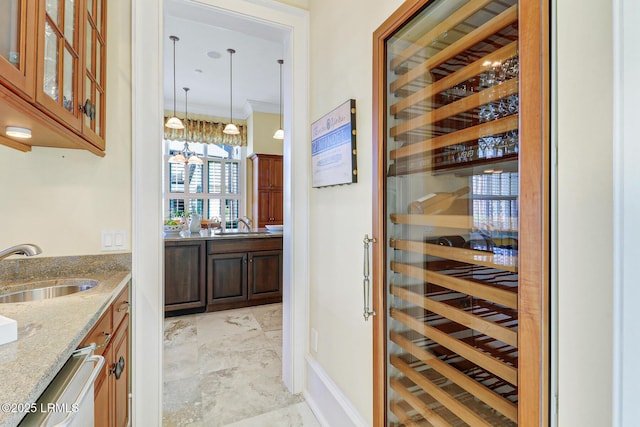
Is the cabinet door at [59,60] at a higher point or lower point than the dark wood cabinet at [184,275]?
higher

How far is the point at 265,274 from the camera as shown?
4086 mm

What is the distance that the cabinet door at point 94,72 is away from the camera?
4.56ft

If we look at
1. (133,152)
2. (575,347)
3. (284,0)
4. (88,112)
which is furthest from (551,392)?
(284,0)

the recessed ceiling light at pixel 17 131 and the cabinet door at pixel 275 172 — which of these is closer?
the recessed ceiling light at pixel 17 131

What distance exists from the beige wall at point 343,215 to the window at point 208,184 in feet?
18.5

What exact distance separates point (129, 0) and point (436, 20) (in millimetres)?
1768

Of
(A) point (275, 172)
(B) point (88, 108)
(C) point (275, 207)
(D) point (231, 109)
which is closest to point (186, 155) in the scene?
(D) point (231, 109)

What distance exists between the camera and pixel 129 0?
5.82 ft

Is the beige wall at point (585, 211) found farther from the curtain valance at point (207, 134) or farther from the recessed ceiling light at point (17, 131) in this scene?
the curtain valance at point (207, 134)

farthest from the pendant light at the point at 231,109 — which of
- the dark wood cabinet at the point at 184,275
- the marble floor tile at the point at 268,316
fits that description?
the marble floor tile at the point at 268,316

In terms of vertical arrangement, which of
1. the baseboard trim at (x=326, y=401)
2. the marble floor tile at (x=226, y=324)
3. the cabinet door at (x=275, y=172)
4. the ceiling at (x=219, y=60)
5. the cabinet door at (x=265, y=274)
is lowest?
the marble floor tile at (x=226, y=324)

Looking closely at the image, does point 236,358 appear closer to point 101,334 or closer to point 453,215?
point 101,334

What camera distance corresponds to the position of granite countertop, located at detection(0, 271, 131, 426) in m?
0.61

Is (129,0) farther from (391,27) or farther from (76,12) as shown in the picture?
(391,27)
